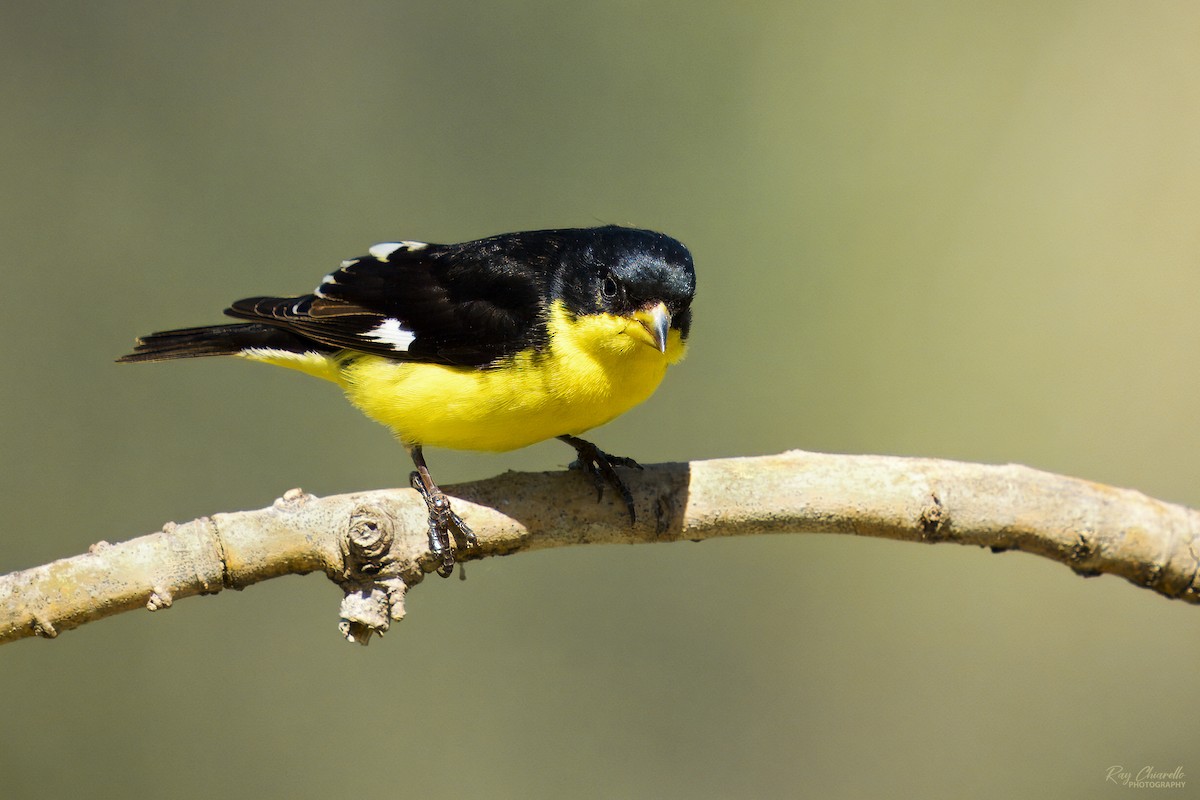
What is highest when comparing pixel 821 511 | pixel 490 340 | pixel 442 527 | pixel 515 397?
pixel 490 340

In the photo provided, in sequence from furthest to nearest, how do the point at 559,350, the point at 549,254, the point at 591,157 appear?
the point at 591,157 < the point at 549,254 < the point at 559,350

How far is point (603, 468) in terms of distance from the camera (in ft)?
11.6

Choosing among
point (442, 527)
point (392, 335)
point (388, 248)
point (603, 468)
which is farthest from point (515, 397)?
point (388, 248)

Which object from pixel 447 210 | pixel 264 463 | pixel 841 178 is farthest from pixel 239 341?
pixel 841 178

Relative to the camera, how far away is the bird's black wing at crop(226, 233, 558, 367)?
11.8 feet

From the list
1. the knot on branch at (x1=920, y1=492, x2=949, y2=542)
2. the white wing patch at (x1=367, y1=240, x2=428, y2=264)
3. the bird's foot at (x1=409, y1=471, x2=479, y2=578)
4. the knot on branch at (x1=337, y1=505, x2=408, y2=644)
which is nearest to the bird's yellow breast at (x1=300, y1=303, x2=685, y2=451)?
the bird's foot at (x1=409, y1=471, x2=479, y2=578)

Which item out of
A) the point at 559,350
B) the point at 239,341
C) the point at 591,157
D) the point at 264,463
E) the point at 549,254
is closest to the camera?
the point at 559,350

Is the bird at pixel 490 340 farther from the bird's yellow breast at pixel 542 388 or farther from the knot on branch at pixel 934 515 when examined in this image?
the knot on branch at pixel 934 515

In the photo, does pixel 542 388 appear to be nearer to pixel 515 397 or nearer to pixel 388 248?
pixel 515 397

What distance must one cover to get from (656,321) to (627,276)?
0.20 meters

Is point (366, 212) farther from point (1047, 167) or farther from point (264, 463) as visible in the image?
point (1047, 167)

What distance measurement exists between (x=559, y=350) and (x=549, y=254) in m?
0.41

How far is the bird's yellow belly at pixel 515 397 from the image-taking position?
3.42 m

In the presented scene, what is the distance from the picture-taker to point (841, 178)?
6676mm
